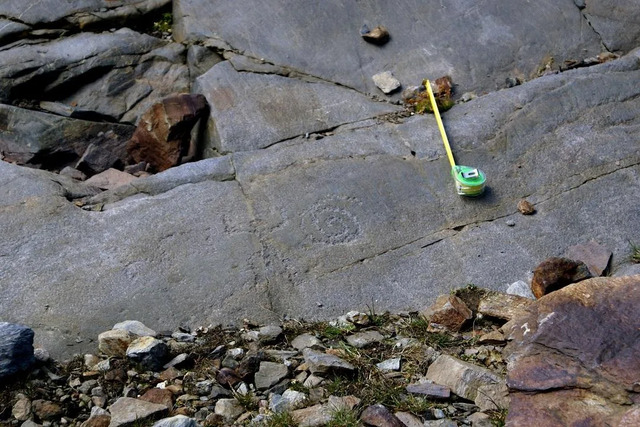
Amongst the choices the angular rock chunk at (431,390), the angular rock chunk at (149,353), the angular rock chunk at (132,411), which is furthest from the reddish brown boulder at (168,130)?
the angular rock chunk at (431,390)

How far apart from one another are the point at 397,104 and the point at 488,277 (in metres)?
1.65

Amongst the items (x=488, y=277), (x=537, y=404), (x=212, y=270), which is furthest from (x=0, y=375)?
(x=488, y=277)

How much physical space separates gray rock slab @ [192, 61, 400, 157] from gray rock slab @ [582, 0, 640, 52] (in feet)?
5.61

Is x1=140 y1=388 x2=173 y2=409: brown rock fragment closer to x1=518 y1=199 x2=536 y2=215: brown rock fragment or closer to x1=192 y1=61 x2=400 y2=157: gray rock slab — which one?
x1=192 y1=61 x2=400 y2=157: gray rock slab

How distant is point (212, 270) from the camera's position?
4.40m

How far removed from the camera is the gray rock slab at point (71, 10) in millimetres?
6066

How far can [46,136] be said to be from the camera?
18.4ft

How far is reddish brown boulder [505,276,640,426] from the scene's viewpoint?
9.87 feet

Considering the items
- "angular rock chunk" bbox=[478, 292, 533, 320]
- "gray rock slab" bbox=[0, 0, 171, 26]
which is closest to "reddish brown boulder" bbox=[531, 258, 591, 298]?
"angular rock chunk" bbox=[478, 292, 533, 320]

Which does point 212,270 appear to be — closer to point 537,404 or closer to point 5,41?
point 537,404

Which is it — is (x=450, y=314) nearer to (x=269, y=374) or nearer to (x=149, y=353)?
(x=269, y=374)

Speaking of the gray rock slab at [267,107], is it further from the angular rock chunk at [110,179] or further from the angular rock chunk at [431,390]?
the angular rock chunk at [431,390]

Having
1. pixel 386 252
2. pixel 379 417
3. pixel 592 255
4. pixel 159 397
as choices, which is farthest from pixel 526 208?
pixel 159 397

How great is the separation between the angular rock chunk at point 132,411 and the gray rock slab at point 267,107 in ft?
7.22
